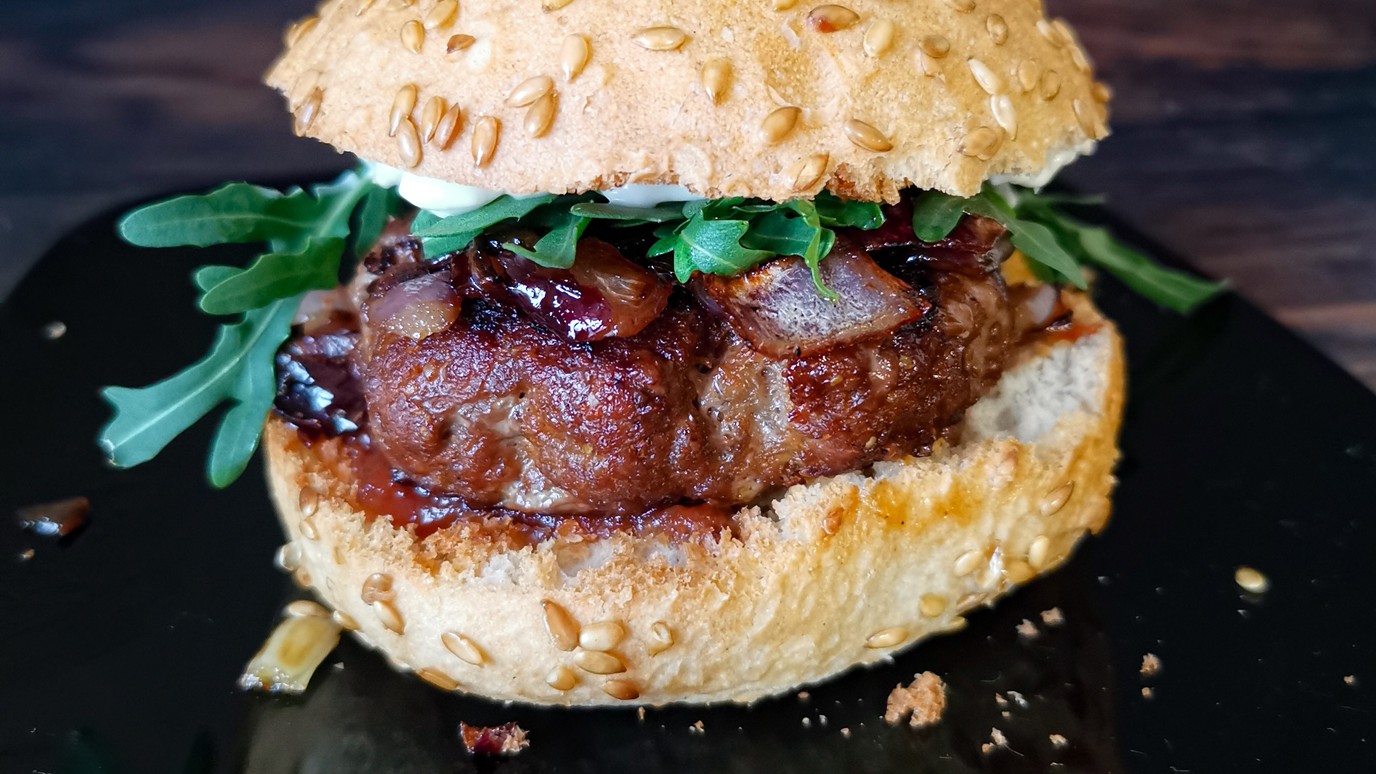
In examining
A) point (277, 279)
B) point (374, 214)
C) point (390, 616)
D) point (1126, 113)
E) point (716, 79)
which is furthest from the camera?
point (1126, 113)

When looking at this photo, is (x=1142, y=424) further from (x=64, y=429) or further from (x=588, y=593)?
(x=64, y=429)

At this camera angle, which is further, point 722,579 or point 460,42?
point 722,579

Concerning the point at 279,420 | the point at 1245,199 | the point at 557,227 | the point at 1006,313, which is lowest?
the point at 1245,199

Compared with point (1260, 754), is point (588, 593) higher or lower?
higher

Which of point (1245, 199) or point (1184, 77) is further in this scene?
point (1184, 77)

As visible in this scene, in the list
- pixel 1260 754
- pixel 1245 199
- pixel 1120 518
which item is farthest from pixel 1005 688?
A: pixel 1245 199

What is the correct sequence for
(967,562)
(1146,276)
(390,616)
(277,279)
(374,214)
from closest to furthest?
(390,616) → (967,562) → (277,279) → (374,214) → (1146,276)

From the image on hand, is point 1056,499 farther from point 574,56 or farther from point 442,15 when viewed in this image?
point 442,15

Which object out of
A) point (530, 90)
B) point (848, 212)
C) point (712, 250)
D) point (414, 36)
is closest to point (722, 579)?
point (712, 250)
